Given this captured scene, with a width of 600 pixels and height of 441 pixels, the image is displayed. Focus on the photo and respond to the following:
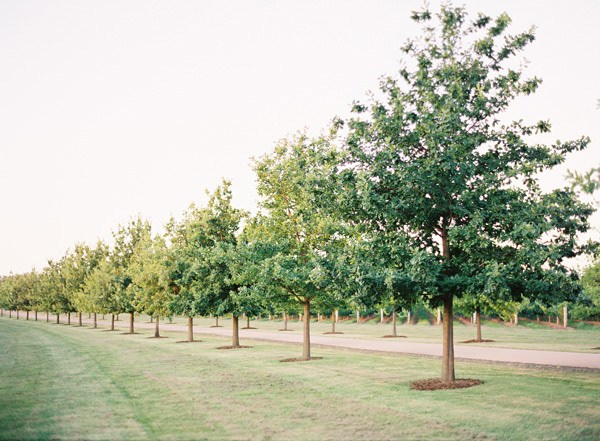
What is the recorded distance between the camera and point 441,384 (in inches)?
566

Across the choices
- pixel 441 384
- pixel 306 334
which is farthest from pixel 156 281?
pixel 441 384

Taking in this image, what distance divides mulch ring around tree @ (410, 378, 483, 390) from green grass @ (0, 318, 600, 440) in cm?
35

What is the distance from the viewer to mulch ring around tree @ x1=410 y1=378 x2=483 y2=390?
1407 centimetres

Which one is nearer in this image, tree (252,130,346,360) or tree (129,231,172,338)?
tree (252,130,346,360)

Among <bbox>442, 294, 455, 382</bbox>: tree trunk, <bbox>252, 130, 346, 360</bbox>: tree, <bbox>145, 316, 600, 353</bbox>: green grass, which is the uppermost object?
<bbox>252, 130, 346, 360</bbox>: tree

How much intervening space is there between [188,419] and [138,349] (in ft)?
62.8

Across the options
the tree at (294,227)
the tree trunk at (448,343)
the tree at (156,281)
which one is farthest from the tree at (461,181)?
the tree at (156,281)

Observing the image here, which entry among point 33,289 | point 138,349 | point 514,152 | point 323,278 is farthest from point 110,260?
point 514,152

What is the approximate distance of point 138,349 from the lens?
28.4m

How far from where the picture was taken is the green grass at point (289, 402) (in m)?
9.60

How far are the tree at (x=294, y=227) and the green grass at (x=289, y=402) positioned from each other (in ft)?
11.1

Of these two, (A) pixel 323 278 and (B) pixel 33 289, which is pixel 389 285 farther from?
(B) pixel 33 289

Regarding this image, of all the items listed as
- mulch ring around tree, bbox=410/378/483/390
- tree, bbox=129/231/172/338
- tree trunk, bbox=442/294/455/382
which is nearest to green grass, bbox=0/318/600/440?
mulch ring around tree, bbox=410/378/483/390

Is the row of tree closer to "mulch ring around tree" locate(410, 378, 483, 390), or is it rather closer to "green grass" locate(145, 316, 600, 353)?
"mulch ring around tree" locate(410, 378, 483, 390)
